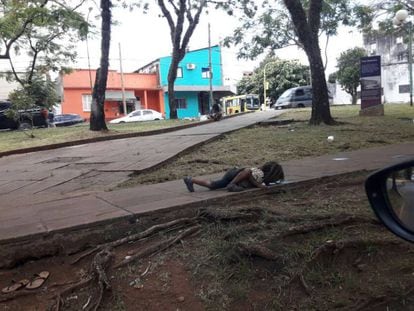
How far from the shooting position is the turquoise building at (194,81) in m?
45.3

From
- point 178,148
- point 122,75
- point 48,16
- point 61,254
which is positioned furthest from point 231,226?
point 122,75

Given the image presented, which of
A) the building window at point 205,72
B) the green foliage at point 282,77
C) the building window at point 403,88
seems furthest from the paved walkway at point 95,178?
the green foliage at point 282,77

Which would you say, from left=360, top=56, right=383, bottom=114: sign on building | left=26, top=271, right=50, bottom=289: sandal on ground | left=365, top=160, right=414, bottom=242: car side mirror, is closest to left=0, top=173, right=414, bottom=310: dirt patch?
left=26, top=271, right=50, bottom=289: sandal on ground

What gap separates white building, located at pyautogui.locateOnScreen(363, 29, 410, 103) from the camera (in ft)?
141

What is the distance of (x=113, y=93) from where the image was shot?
4156 cm

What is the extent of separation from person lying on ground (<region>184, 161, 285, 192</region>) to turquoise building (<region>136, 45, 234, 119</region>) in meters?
39.7

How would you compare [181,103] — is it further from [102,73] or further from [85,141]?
[85,141]

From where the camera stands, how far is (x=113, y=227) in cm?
415

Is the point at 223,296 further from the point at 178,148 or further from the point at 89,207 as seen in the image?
the point at 178,148

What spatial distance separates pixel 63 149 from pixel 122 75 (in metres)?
30.2

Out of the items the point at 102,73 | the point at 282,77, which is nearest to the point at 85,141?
the point at 102,73

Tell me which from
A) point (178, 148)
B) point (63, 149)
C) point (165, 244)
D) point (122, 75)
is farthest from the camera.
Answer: point (122, 75)

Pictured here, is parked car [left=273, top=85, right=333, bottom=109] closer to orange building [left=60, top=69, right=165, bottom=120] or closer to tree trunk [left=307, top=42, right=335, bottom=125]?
orange building [left=60, top=69, right=165, bottom=120]

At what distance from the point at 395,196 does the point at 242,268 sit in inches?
70.7
